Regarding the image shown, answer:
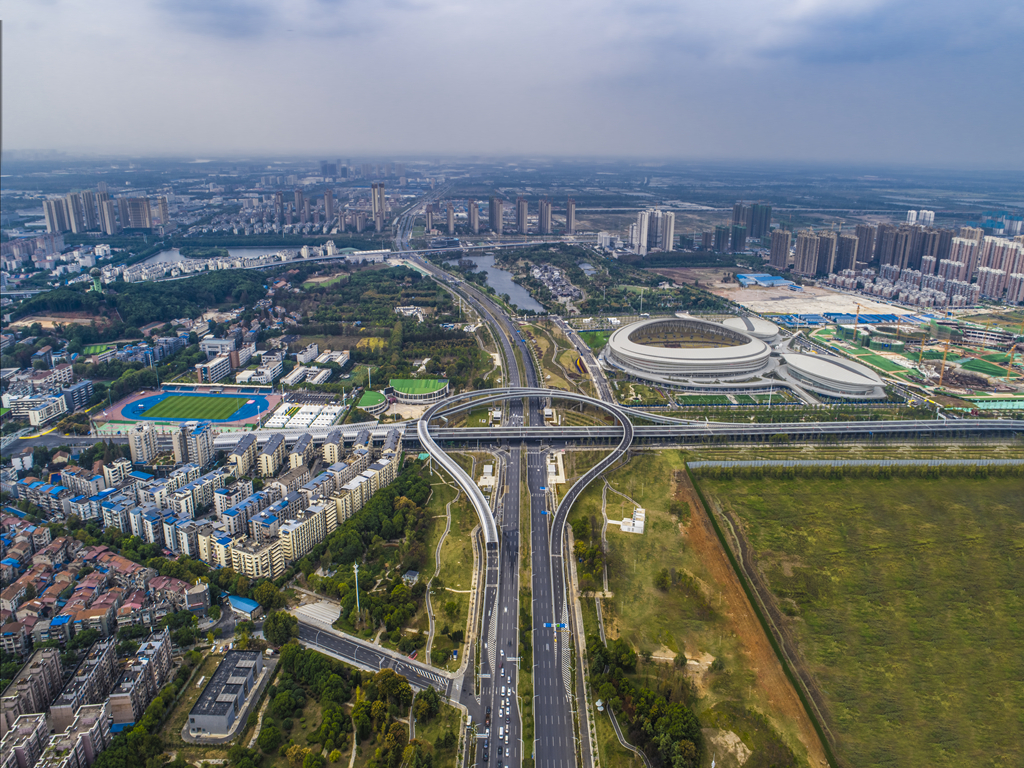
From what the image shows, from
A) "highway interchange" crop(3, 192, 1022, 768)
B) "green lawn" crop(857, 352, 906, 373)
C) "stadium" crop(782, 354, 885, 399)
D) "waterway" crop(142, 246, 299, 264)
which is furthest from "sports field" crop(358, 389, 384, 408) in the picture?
"waterway" crop(142, 246, 299, 264)

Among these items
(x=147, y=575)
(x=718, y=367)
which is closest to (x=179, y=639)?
(x=147, y=575)

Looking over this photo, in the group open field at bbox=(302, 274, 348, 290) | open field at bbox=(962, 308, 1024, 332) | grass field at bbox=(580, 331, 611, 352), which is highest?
open field at bbox=(302, 274, 348, 290)

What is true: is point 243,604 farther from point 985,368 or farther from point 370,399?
point 985,368

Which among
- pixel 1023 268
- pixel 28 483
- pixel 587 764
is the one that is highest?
pixel 1023 268

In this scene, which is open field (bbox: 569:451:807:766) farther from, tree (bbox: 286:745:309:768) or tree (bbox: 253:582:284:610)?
tree (bbox: 253:582:284:610)

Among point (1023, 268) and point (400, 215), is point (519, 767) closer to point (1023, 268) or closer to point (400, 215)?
point (1023, 268)

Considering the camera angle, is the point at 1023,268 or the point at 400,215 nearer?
the point at 1023,268
